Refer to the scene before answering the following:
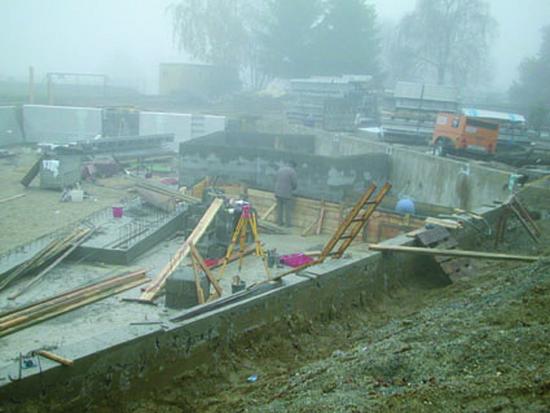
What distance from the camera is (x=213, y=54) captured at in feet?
145

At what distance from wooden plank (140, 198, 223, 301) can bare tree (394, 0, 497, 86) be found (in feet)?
111

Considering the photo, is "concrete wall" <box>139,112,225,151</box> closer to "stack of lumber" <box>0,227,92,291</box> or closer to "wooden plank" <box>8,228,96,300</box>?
"wooden plank" <box>8,228,96,300</box>

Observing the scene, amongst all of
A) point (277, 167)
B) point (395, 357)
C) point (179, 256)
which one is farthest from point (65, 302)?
point (277, 167)

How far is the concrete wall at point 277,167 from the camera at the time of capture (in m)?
18.0

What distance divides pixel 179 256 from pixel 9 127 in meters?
21.8

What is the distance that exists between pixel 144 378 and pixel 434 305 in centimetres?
406

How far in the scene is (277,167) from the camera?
18828 mm

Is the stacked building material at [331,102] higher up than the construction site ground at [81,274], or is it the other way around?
the stacked building material at [331,102]

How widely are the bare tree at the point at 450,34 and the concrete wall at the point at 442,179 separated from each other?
25.0 meters

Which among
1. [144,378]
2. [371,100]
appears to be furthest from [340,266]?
[371,100]

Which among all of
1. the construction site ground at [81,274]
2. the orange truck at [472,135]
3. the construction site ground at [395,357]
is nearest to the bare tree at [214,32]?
the construction site ground at [81,274]

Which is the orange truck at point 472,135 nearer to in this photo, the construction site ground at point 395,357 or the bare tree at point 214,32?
the construction site ground at point 395,357

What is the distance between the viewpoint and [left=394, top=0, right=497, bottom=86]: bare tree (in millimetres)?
42250

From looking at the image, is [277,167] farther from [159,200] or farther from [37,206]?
[37,206]
